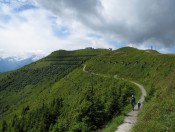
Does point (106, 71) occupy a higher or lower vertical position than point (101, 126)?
higher

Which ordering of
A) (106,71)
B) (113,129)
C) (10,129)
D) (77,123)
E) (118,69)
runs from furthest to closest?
(10,129), (106,71), (118,69), (77,123), (113,129)

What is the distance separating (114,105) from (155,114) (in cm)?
1429

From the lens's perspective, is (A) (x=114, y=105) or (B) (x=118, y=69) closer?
(A) (x=114, y=105)

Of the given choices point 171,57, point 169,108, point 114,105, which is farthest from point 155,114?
point 171,57

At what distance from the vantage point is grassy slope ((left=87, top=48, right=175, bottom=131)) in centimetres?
1733

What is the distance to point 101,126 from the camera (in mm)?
28766

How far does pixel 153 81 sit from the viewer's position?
201 ft

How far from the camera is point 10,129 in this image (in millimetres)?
125500

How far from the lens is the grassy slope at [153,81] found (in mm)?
17333

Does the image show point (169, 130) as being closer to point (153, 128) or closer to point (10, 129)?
point (153, 128)

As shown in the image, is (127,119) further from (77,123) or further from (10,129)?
(10,129)

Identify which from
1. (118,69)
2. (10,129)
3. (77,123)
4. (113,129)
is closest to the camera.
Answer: (113,129)

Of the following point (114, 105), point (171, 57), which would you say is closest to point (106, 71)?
point (171, 57)

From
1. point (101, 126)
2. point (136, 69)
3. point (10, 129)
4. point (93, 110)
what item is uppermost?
point (136, 69)
